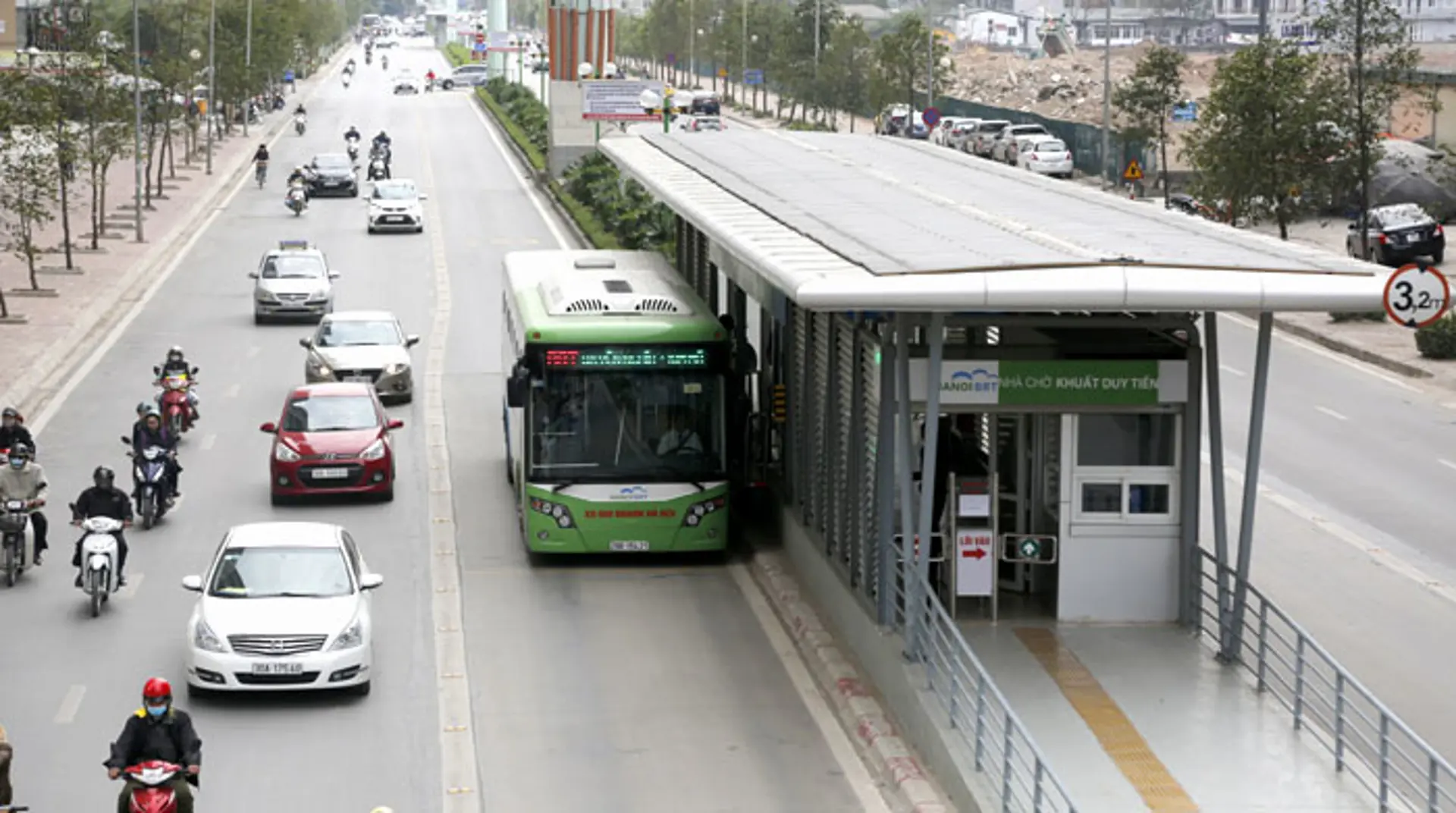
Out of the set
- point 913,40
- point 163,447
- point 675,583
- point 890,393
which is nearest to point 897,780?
A: point 890,393

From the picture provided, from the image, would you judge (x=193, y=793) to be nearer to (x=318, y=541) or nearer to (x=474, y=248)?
(x=318, y=541)

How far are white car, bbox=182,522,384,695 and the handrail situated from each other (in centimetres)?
447

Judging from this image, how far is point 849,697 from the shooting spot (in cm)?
1730

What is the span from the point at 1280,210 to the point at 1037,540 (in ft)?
102

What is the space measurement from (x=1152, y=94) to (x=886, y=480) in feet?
153

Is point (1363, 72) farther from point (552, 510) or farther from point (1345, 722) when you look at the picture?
point (1345, 722)

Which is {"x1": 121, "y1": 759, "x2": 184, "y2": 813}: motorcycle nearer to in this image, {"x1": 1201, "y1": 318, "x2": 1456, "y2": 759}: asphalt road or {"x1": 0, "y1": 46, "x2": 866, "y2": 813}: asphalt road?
{"x1": 0, "y1": 46, "x2": 866, "y2": 813}: asphalt road

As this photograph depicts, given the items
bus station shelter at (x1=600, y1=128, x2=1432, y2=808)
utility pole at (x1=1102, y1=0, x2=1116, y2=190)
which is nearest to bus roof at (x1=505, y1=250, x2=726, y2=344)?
bus station shelter at (x1=600, y1=128, x2=1432, y2=808)

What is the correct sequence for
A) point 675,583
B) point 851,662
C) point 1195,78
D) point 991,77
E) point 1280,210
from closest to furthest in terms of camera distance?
point 851,662, point 675,583, point 1280,210, point 1195,78, point 991,77

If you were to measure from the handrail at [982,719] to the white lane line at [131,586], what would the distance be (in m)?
8.38

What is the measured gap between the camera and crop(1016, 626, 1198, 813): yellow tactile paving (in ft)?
45.7

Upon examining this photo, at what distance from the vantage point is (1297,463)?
98.3 feet

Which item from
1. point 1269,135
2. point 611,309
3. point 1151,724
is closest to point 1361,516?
point 611,309

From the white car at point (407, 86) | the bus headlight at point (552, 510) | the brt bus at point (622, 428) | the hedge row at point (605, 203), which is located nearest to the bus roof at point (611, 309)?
the brt bus at point (622, 428)
